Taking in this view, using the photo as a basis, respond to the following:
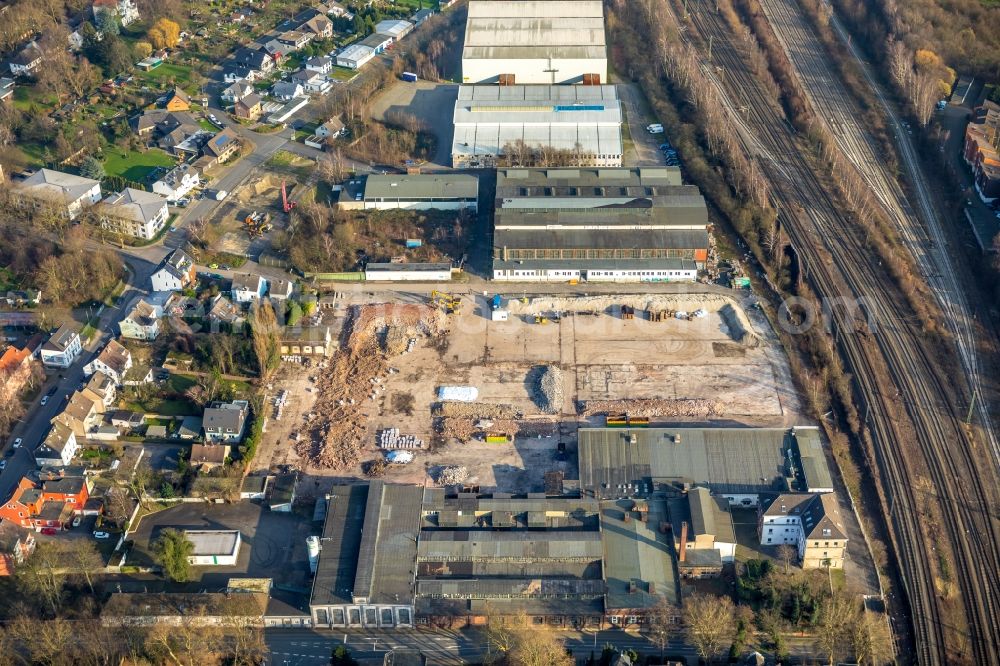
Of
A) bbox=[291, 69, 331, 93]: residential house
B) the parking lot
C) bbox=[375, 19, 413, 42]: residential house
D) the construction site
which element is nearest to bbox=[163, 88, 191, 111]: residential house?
bbox=[291, 69, 331, 93]: residential house

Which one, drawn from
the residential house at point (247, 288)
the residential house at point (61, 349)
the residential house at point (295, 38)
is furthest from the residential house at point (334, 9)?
the residential house at point (61, 349)

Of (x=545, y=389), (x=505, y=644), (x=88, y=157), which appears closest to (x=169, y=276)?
(x=88, y=157)

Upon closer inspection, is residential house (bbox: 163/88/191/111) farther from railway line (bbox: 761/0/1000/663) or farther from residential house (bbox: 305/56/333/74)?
railway line (bbox: 761/0/1000/663)

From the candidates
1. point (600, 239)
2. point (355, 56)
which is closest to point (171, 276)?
point (600, 239)

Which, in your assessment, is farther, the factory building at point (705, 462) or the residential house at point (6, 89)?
the residential house at point (6, 89)

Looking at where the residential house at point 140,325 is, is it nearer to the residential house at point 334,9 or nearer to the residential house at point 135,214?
the residential house at point 135,214

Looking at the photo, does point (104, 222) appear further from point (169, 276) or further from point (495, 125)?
point (495, 125)
